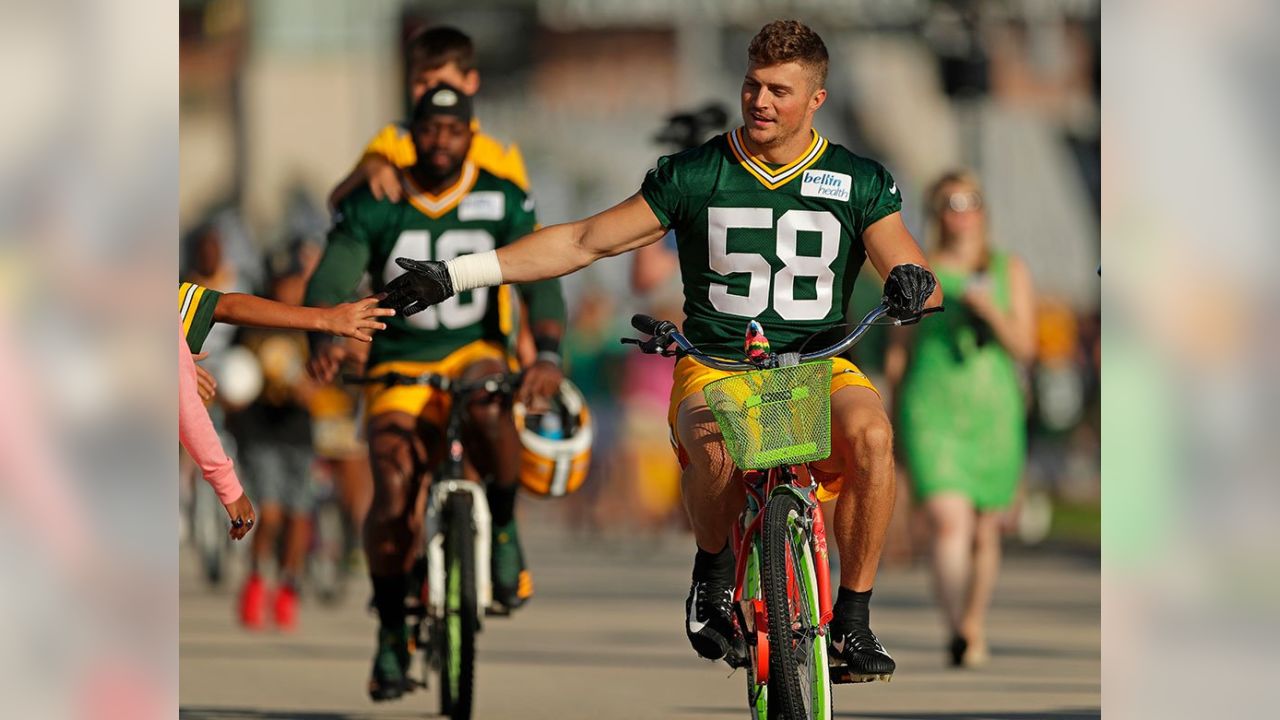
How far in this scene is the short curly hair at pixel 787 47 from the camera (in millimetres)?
8273

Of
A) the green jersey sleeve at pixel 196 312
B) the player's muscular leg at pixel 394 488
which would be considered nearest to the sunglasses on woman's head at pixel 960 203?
the player's muscular leg at pixel 394 488

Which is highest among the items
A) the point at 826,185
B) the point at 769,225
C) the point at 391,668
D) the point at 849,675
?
the point at 826,185

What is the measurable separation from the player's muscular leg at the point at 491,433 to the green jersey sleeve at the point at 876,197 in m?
2.43

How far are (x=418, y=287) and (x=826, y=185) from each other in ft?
4.06

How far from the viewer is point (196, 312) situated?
7.87 meters

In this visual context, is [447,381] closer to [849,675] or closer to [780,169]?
[780,169]

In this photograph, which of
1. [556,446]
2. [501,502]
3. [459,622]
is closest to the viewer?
[459,622]

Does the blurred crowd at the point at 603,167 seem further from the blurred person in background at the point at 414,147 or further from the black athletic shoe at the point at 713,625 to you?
the black athletic shoe at the point at 713,625

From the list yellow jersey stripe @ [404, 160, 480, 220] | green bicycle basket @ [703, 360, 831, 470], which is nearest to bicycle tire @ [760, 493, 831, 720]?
green bicycle basket @ [703, 360, 831, 470]

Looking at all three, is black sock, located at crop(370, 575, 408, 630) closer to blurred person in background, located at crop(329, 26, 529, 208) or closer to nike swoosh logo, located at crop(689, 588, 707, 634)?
blurred person in background, located at crop(329, 26, 529, 208)

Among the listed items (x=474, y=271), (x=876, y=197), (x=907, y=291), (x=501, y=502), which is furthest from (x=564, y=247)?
(x=501, y=502)
